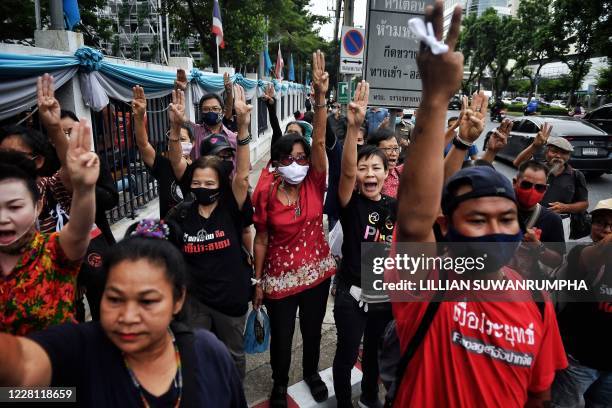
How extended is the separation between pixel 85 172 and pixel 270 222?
1273 millimetres

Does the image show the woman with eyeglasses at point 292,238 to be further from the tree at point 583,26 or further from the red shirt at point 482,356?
the tree at point 583,26

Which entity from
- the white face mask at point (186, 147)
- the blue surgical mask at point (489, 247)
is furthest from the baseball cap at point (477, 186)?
the white face mask at point (186, 147)

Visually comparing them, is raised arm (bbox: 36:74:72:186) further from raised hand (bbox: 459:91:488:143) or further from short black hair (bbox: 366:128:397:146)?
short black hair (bbox: 366:128:397:146)

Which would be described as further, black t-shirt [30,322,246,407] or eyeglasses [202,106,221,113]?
eyeglasses [202,106,221,113]

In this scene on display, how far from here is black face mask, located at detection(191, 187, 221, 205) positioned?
2344mm

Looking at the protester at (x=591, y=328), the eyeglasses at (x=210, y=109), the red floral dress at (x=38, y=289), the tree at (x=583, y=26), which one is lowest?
the protester at (x=591, y=328)

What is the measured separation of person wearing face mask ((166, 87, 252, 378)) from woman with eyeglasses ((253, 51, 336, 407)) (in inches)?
6.3

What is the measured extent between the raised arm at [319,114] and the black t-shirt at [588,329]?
1.55 m

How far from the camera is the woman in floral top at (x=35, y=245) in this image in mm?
1417

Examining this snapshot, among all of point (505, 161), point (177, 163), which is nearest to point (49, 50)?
point (177, 163)

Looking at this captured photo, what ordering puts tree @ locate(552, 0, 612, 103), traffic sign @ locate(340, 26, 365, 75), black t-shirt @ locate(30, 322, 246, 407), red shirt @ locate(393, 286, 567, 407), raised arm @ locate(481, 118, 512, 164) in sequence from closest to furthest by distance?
black t-shirt @ locate(30, 322, 246, 407), red shirt @ locate(393, 286, 567, 407), raised arm @ locate(481, 118, 512, 164), traffic sign @ locate(340, 26, 365, 75), tree @ locate(552, 0, 612, 103)

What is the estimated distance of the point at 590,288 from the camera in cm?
206

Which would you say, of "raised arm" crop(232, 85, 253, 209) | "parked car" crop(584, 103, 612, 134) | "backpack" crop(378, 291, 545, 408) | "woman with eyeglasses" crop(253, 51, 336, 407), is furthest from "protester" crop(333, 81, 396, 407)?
"parked car" crop(584, 103, 612, 134)

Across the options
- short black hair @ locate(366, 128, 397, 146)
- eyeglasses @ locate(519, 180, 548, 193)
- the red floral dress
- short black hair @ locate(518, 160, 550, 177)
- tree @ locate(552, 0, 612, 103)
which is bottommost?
the red floral dress
